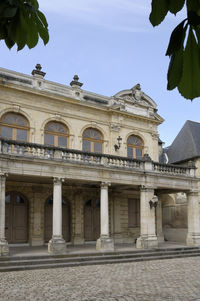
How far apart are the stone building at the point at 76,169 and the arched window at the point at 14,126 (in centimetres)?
5

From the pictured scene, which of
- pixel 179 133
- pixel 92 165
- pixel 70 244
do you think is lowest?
pixel 70 244

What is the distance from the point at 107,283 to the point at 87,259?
4353 millimetres

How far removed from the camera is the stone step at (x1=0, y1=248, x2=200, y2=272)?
12117 mm

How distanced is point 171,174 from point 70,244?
6.39 m

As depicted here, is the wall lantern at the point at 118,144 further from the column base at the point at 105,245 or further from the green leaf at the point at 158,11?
the green leaf at the point at 158,11

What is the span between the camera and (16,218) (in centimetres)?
1688

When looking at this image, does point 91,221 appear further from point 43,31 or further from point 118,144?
point 43,31

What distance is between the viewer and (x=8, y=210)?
55.1 feet

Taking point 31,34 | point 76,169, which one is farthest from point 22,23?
point 76,169

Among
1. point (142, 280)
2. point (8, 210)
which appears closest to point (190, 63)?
point (142, 280)

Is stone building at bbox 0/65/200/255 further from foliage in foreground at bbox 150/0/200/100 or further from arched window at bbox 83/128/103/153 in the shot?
foliage in foreground at bbox 150/0/200/100

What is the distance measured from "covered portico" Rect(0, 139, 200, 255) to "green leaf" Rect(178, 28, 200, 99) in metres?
12.7

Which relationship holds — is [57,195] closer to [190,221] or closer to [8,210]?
[8,210]

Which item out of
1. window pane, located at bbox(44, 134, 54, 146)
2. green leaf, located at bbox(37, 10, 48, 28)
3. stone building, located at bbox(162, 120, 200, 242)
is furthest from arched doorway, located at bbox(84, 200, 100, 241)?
green leaf, located at bbox(37, 10, 48, 28)
